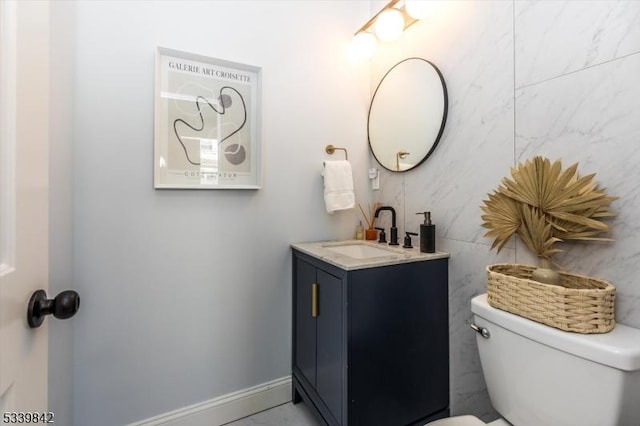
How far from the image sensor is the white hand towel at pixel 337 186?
1.50m

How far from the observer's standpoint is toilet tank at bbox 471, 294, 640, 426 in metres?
0.64

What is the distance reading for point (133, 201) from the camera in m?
1.17

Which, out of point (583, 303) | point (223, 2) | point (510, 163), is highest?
point (223, 2)

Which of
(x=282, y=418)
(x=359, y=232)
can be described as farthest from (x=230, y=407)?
(x=359, y=232)

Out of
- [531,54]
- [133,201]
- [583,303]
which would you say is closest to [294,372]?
[133,201]

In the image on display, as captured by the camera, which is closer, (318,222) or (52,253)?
(52,253)

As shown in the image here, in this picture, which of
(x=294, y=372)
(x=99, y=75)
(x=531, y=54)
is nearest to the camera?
(x=531, y=54)

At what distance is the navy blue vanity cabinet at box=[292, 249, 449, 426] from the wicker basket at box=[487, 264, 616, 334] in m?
0.32

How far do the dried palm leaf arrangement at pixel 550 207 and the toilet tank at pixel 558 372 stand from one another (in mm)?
233

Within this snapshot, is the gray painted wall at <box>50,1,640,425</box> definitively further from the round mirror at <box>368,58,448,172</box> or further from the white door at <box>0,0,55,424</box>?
the white door at <box>0,0,55,424</box>

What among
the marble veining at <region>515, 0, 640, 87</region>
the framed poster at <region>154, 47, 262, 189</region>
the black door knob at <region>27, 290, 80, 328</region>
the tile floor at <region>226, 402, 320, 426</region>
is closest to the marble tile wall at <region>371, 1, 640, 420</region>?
the marble veining at <region>515, 0, 640, 87</region>

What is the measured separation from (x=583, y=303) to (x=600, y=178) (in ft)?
1.23

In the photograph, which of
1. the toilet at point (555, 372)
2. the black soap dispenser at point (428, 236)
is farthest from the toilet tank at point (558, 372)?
the black soap dispenser at point (428, 236)

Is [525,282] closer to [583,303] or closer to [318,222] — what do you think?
[583,303]
